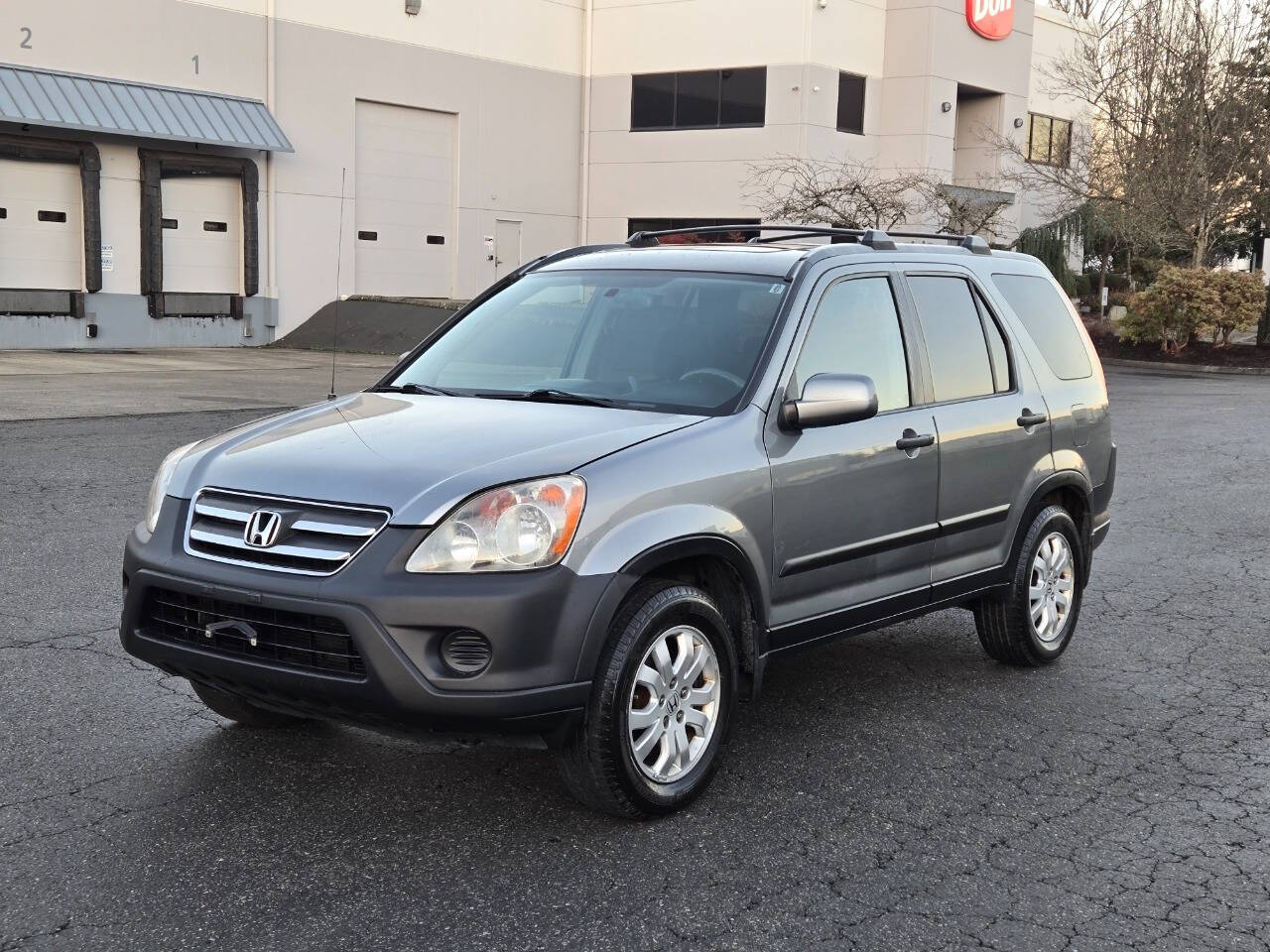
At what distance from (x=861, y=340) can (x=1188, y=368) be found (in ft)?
90.2

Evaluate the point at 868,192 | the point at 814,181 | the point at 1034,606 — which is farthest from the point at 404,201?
the point at 1034,606

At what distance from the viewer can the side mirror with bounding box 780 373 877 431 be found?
4.95 meters

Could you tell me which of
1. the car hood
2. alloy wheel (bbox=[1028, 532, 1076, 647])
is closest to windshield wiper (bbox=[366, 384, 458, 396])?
the car hood

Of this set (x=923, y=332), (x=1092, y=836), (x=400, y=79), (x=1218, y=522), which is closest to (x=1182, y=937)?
(x=1092, y=836)

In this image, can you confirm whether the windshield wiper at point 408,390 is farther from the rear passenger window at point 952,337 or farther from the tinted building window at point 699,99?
the tinted building window at point 699,99

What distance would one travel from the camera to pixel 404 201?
114ft

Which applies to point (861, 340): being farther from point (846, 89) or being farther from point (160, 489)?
point (846, 89)

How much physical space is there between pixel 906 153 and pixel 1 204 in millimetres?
23280

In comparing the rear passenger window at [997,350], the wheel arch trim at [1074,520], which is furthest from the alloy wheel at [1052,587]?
the rear passenger window at [997,350]

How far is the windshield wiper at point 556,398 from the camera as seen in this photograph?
201 inches

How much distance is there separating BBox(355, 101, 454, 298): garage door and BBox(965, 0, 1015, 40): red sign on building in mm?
15215

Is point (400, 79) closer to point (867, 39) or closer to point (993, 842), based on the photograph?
point (867, 39)

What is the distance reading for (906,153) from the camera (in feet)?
130

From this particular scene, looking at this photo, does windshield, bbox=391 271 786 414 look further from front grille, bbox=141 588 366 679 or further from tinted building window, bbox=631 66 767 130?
tinted building window, bbox=631 66 767 130
